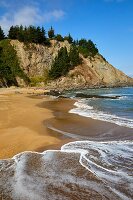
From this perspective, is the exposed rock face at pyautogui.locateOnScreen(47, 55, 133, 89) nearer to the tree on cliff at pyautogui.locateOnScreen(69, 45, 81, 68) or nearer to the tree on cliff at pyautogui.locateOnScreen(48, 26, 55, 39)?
the tree on cliff at pyautogui.locateOnScreen(69, 45, 81, 68)

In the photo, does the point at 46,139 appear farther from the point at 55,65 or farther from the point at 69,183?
the point at 55,65

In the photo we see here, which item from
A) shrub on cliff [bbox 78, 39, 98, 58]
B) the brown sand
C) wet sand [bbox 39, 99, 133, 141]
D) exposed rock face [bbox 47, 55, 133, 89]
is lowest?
wet sand [bbox 39, 99, 133, 141]

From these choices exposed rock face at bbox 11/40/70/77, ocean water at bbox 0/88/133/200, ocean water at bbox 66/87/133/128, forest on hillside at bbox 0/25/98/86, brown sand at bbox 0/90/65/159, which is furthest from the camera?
exposed rock face at bbox 11/40/70/77

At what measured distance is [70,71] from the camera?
92.1 meters

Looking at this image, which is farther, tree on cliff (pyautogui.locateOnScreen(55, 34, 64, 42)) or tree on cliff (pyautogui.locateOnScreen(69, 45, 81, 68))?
tree on cliff (pyautogui.locateOnScreen(55, 34, 64, 42))

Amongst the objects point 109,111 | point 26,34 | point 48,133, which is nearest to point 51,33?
point 26,34

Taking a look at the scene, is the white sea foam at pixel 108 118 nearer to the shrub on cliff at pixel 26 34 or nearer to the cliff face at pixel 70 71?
the cliff face at pixel 70 71

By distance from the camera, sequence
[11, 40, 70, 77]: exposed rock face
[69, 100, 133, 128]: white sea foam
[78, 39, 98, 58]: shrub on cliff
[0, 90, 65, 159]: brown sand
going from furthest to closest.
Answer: [78, 39, 98, 58]: shrub on cliff, [11, 40, 70, 77]: exposed rock face, [69, 100, 133, 128]: white sea foam, [0, 90, 65, 159]: brown sand

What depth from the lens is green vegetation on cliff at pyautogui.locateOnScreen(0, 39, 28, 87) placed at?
Result: 71.4m

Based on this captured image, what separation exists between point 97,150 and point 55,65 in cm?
7798

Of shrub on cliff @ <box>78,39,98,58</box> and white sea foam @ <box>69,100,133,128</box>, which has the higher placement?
shrub on cliff @ <box>78,39,98,58</box>

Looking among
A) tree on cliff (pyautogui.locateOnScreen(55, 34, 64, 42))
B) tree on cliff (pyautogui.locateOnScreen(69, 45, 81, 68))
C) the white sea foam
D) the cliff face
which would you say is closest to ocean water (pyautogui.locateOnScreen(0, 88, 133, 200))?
the white sea foam

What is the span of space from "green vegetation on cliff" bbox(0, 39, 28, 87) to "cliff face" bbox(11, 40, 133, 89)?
2.82 m

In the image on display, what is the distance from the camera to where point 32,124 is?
→ 707 inches
